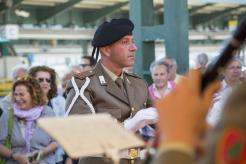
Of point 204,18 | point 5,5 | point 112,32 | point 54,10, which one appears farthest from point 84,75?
point 204,18

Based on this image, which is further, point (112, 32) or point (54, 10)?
point (54, 10)

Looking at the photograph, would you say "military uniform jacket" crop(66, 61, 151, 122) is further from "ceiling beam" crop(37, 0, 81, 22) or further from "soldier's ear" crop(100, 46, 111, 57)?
"ceiling beam" crop(37, 0, 81, 22)

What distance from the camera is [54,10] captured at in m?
14.4

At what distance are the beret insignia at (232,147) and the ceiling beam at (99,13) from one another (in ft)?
44.7

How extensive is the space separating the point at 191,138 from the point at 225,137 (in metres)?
0.09

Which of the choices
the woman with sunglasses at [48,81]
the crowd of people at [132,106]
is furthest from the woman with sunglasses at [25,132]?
the woman with sunglasses at [48,81]

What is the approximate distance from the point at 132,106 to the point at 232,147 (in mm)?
2021

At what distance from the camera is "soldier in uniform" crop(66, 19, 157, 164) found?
2996mm

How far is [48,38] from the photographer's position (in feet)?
49.0

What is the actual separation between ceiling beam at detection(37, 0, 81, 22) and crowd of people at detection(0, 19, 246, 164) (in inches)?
300

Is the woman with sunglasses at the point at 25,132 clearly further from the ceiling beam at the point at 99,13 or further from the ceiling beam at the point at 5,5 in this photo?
the ceiling beam at the point at 99,13

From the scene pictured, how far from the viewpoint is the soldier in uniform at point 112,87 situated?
3.00m

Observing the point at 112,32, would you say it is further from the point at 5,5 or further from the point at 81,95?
the point at 5,5

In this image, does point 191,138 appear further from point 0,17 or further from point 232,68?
point 0,17
